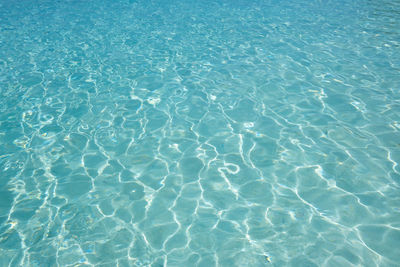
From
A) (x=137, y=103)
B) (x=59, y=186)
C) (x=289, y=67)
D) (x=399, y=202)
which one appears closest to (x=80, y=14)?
(x=137, y=103)

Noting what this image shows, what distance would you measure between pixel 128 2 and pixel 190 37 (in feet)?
24.0

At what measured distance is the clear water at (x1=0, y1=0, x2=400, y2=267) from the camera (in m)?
3.50

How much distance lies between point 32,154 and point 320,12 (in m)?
13.1

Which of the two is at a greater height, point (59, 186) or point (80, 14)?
point (59, 186)

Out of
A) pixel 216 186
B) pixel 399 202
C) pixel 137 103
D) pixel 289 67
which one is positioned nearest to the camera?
pixel 399 202

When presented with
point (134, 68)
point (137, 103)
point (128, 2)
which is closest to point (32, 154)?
point (137, 103)

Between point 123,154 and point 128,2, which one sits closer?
point 123,154

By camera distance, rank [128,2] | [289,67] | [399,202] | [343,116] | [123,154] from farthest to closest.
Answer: [128,2], [289,67], [343,116], [123,154], [399,202]

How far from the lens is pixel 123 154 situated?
4883 millimetres

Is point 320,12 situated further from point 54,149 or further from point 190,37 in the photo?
point 54,149

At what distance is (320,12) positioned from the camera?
13.0 metres

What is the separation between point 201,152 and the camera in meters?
4.88

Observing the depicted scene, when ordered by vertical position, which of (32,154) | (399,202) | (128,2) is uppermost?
(399,202)

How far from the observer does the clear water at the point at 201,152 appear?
3498 millimetres
